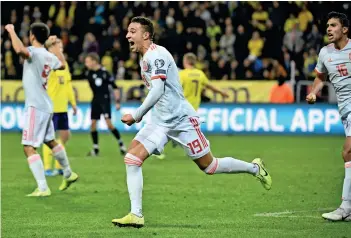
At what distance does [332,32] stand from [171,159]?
351 inches

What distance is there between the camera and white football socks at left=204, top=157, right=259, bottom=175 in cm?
973

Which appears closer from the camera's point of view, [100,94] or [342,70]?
[342,70]

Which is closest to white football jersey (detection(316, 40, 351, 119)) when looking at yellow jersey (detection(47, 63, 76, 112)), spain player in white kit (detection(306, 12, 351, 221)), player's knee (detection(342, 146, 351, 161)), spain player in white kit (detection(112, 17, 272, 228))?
spain player in white kit (detection(306, 12, 351, 221))

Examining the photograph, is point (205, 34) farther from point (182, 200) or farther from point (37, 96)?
point (182, 200)

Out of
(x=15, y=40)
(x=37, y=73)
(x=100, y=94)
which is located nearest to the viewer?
(x=15, y=40)

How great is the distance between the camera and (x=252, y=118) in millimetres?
25125

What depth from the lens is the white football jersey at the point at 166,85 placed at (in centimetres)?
925

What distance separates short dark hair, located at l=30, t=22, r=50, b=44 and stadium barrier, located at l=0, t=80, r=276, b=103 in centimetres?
1456

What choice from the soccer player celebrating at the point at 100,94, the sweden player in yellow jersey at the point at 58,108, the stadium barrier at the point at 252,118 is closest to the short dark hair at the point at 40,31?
the sweden player in yellow jersey at the point at 58,108

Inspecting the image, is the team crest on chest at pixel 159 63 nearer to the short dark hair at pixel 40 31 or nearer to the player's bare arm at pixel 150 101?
the player's bare arm at pixel 150 101

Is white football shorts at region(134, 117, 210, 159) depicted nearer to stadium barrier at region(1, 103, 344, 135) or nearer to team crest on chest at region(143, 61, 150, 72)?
team crest on chest at region(143, 61, 150, 72)

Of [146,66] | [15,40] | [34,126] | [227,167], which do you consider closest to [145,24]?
[146,66]

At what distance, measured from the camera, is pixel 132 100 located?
86.9 ft

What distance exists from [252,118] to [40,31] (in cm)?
1387
